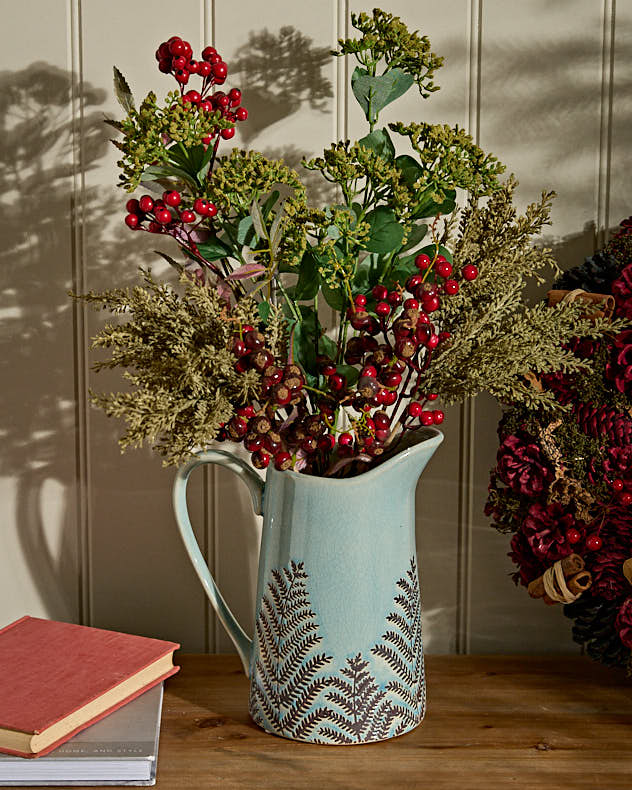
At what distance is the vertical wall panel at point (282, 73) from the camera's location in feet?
3.05

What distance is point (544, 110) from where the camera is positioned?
0.95 m

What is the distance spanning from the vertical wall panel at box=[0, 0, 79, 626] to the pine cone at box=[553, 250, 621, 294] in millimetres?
581

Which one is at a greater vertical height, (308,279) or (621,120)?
(621,120)

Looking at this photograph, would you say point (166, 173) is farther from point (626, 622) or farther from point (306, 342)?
point (626, 622)

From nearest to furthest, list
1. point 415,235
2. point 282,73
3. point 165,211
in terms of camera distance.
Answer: point 165,211 < point 415,235 < point 282,73

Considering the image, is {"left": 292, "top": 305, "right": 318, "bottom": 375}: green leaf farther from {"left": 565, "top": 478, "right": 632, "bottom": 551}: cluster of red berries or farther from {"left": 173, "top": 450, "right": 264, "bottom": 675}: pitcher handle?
{"left": 565, "top": 478, "right": 632, "bottom": 551}: cluster of red berries

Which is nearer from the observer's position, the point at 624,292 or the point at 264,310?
the point at 264,310

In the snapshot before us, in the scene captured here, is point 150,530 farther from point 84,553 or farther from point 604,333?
point 604,333

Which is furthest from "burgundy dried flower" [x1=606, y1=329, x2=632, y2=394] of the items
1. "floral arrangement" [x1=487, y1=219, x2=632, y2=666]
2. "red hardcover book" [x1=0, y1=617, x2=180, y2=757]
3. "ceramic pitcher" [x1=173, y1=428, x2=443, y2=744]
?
"red hardcover book" [x1=0, y1=617, x2=180, y2=757]

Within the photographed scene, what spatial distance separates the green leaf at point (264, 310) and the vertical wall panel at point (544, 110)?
0.36m

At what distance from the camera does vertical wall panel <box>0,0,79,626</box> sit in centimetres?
93

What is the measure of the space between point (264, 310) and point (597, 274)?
14.6 inches

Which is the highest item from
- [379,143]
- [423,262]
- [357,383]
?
[379,143]

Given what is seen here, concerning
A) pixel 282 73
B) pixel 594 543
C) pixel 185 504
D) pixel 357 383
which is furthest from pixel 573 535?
pixel 282 73
